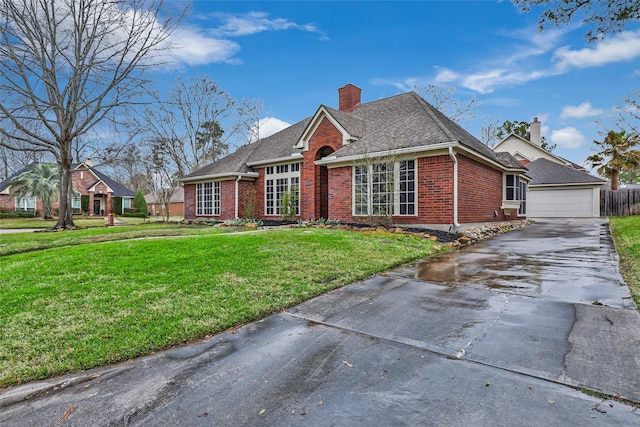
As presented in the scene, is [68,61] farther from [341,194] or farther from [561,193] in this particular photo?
[561,193]

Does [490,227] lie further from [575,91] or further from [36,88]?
[36,88]

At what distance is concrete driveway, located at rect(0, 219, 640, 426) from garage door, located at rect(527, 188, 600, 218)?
965 inches

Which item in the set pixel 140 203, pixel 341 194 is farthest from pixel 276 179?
pixel 140 203

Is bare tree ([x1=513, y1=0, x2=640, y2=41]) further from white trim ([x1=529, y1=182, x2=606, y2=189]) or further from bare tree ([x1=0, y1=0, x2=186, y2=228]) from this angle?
white trim ([x1=529, y1=182, x2=606, y2=189])

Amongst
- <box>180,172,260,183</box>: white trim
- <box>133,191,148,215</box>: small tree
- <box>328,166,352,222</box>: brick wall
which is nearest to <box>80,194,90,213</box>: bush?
<box>133,191,148,215</box>: small tree

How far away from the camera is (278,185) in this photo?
712 inches

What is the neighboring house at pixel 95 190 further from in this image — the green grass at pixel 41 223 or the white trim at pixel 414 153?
the white trim at pixel 414 153

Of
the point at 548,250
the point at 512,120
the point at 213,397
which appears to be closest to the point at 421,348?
the point at 213,397

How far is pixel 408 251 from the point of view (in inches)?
313

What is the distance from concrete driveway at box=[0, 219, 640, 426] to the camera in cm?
213

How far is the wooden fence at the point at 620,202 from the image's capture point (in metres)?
24.3

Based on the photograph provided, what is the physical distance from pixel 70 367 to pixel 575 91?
24562mm

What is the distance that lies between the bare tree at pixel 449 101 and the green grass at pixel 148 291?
2344cm

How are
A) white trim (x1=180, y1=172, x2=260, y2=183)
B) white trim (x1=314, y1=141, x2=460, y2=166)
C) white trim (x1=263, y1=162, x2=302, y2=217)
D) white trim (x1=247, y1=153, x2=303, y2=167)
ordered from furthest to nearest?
white trim (x1=180, y1=172, x2=260, y2=183) → white trim (x1=263, y1=162, x2=302, y2=217) → white trim (x1=247, y1=153, x2=303, y2=167) → white trim (x1=314, y1=141, x2=460, y2=166)
